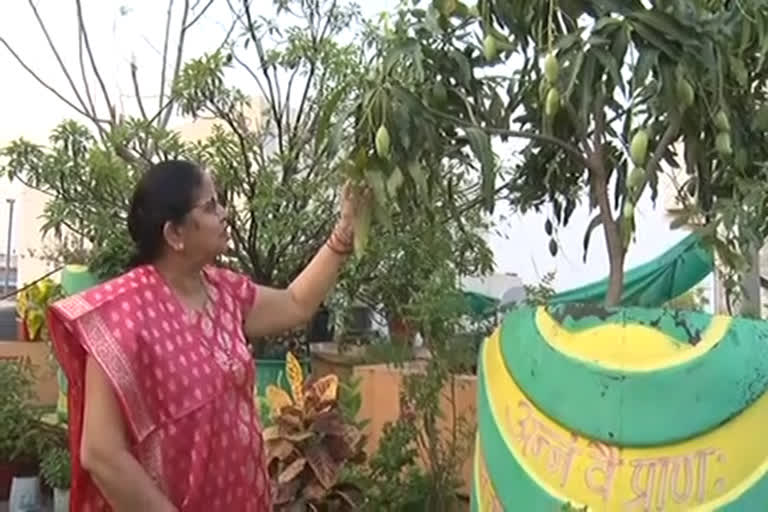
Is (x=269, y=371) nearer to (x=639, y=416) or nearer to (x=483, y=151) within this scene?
(x=483, y=151)

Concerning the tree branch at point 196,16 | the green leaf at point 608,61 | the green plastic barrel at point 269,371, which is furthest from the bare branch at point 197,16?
the green leaf at point 608,61

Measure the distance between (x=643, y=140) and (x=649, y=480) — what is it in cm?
52

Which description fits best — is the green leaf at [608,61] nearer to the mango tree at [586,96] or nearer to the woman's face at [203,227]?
the mango tree at [586,96]

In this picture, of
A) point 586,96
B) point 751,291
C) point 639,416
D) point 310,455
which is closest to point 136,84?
point 310,455

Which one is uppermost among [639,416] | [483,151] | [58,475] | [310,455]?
[483,151]

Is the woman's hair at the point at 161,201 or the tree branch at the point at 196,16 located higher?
the tree branch at the point at 196,16

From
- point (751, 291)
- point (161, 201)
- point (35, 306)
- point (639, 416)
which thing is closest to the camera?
point (639, 416)

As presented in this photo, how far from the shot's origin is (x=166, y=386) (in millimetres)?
1654

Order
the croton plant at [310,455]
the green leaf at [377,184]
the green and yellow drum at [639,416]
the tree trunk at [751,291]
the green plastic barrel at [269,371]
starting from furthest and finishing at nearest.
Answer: the green plastic barrel at [269,371] < the croton plant at [310,455] < the tree trunk at [751,291] < the green leaf at [377,184] < the green and yellow drum at [639,416]

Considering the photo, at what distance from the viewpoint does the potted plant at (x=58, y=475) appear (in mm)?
3643

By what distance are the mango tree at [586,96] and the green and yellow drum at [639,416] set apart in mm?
236

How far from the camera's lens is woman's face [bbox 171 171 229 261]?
1762mm

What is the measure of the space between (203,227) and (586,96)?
0.66 m

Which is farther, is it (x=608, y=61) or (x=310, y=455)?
(x=310, y=455)
